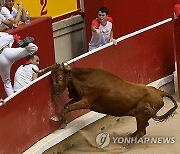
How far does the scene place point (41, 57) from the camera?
10.1m

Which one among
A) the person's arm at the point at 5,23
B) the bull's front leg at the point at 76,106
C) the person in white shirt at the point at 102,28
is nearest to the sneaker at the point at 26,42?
the bull's front leg at the point at 76,106

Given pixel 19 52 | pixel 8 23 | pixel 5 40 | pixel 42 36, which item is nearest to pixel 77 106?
pixel 19 52

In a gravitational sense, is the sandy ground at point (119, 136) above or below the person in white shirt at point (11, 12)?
below

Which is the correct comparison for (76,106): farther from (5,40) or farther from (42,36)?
(42,36)

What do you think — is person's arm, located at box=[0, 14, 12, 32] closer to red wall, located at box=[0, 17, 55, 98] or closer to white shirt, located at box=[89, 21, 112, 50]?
red wall, located at box=[0, 17, 55, 98]

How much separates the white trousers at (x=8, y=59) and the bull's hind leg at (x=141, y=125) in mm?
1476

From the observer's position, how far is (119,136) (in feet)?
29.5

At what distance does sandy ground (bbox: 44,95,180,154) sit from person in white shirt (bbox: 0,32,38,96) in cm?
92

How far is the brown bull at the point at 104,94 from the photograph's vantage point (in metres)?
8.27

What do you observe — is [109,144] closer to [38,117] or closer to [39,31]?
[38,117]

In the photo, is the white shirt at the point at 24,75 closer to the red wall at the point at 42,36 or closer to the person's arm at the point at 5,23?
the person's arm at the point at 5,23

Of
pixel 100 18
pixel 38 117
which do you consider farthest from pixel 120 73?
pixel 38 117

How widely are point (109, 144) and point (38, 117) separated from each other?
3.30 feet

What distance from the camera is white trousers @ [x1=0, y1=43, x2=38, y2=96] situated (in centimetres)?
818
